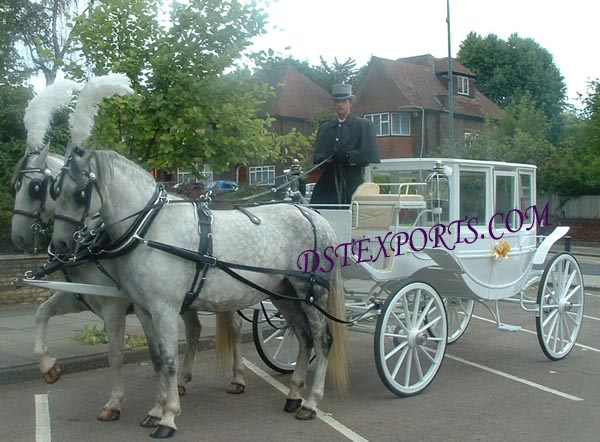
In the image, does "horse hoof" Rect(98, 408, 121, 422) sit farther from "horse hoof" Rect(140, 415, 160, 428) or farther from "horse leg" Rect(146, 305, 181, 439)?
"horse leg" Rect(146, 305, 181, 439)

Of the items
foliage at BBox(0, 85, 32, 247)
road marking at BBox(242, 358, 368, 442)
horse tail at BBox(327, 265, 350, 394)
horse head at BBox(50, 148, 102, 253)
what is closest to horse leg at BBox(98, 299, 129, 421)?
horse head at BBox(50, 148, 102, 253)

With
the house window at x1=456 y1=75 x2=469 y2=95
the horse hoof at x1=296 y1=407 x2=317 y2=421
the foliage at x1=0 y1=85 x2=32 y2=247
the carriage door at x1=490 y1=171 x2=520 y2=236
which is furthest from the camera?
the house window at x1=456 y1=75 x2=469 y2=95

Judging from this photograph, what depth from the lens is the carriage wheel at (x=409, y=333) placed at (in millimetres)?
6438

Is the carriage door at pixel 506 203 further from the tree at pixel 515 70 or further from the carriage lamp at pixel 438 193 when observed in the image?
the tree at pixel 515 70

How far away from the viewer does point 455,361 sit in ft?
27.3

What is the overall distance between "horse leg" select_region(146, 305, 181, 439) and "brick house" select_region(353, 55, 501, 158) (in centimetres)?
3958

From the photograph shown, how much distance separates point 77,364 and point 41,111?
10.0 ft

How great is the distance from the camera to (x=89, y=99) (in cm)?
572

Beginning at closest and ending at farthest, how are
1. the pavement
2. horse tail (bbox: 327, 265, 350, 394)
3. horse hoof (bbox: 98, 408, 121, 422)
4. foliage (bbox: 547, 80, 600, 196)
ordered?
horse hoof (bbox: 98, 408, 121, 422), horse tail (bbox: 327, 265, 350, 394), the pavement, foliage (bbox: 547, 80, 600, 196)

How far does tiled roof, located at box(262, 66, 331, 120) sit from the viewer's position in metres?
44.9

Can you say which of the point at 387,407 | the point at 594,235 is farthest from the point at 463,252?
the point at 594,235

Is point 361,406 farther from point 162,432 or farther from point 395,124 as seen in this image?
point 395,124

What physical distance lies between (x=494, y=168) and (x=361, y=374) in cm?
273

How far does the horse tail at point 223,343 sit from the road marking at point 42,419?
1.63m
